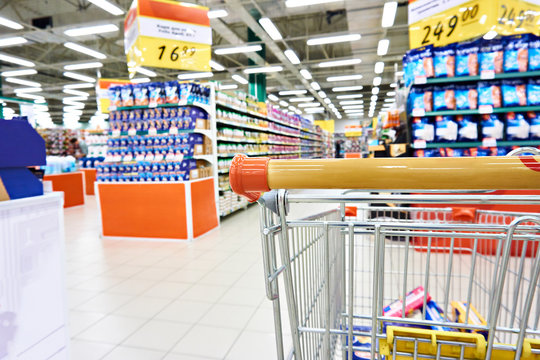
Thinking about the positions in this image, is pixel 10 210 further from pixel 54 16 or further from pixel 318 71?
pixel 318 71

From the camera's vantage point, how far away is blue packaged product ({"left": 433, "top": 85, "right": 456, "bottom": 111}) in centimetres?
394

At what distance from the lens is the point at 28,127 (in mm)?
1496

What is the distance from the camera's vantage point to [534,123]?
375 centimetres

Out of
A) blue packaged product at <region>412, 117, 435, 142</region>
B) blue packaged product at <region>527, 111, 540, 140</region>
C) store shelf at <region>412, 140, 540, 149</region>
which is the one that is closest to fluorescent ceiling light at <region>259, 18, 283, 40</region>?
blue packaged product at <region>412, 117, 435, 142</region>

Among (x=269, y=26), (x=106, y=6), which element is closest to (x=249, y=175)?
(x=106, y=6)

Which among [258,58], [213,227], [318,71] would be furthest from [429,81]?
[318,71]

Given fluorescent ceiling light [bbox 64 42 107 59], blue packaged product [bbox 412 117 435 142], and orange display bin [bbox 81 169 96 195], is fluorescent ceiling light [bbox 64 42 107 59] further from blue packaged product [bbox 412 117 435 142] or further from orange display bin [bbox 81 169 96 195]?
blue packaged product [bbox 412 117 435 142]

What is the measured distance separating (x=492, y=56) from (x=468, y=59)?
0.79 ft

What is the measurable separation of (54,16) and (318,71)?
1050cm

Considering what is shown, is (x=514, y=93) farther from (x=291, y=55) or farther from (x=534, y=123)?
(x=291, y=55)

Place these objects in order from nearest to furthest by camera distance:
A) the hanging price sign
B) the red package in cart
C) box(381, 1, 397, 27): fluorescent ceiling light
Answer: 1. the red package in cart
2. the hanging price sign
3. box(381, 1, 397, 27): fluorescent ceiling light

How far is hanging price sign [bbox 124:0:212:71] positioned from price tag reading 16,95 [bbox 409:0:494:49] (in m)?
3.15

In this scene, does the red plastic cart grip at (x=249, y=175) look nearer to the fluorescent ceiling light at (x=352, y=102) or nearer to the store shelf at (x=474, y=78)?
the store shelf at (x=474, y=78)

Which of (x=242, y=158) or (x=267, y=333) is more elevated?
(x=242, y=158)
